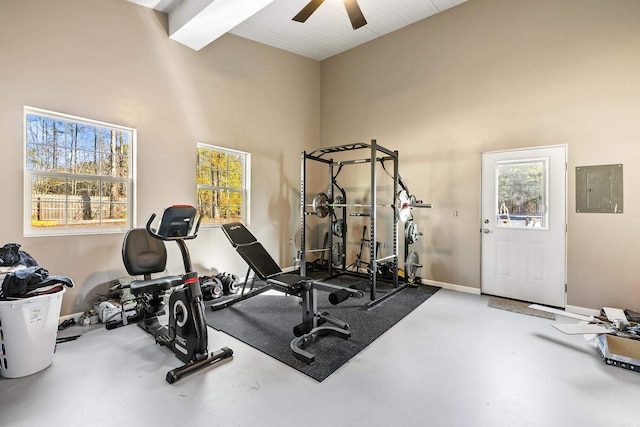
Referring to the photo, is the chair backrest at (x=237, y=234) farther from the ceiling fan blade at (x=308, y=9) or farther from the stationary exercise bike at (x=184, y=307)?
the ceiling fan blade at (x=308, y=9)

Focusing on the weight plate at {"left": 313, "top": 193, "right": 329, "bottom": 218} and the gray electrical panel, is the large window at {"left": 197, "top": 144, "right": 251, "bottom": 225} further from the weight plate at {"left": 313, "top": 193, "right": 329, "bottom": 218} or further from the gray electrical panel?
the gray electrical panel

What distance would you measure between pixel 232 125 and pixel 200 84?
2.51 feet

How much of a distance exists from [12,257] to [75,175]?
49.2 inches

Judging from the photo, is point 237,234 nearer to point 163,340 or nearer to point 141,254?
point 141,254

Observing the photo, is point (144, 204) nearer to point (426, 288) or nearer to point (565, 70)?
point (426, 288)

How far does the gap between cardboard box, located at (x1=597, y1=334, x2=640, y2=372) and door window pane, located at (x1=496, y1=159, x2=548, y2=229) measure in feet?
6.14

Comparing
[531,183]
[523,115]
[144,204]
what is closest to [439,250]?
[531,183]

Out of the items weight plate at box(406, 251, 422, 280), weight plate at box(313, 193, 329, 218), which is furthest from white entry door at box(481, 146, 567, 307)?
weight plate at box(313, 193, 329, 218)

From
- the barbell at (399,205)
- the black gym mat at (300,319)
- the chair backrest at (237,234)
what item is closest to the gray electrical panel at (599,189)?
the barbell at (399,205)

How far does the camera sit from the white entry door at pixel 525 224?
12.6ft

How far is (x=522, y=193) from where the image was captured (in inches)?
162

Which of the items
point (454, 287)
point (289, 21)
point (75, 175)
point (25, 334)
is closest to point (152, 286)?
point (25, 334)

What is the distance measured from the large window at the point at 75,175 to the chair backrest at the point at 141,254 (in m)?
0.59

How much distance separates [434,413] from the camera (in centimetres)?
188
